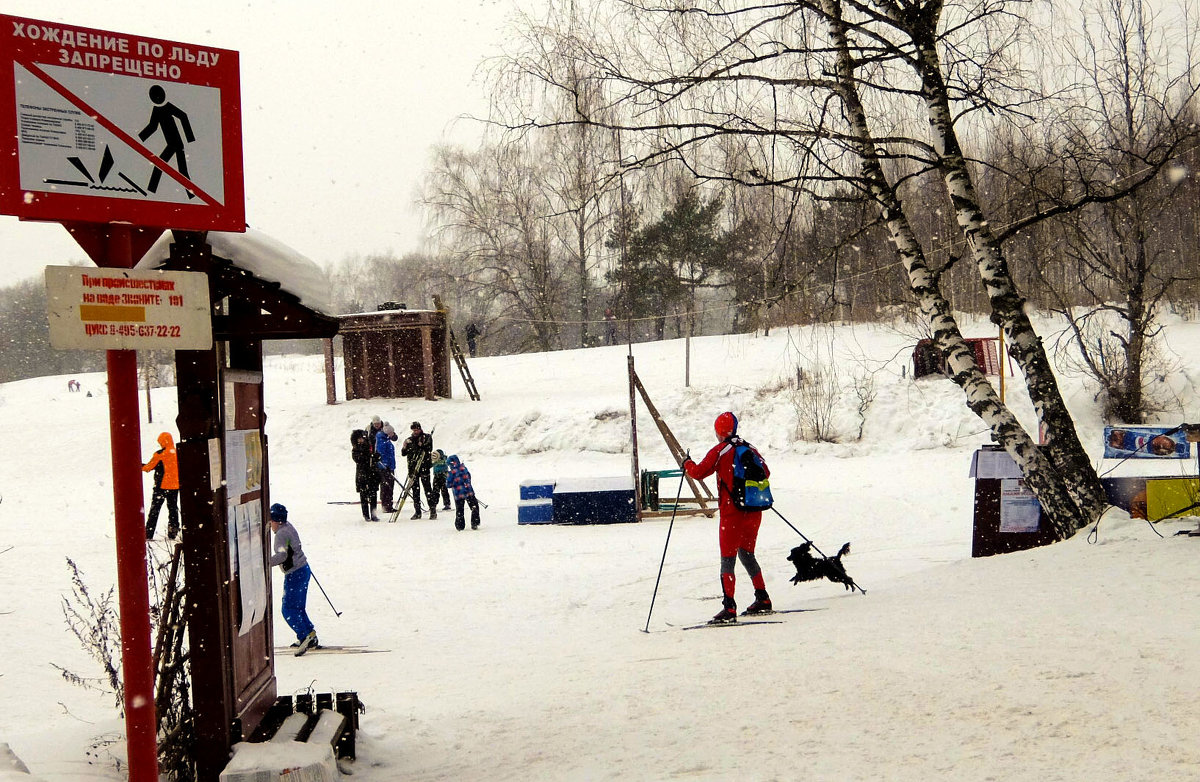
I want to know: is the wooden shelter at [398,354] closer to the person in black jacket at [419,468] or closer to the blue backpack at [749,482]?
the person in black jacket at [419,468]

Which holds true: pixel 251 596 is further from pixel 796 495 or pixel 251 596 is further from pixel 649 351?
pixel 649 351

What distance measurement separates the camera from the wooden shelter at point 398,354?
92.3 ft

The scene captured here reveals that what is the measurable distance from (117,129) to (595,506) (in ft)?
38.3

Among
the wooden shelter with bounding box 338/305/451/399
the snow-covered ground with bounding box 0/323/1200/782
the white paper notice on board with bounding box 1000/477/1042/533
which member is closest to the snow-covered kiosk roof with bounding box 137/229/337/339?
the snow-covered ground with bounding box 0/323/1200/782

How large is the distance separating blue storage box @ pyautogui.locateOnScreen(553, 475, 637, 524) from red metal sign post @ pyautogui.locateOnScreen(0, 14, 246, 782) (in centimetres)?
1114

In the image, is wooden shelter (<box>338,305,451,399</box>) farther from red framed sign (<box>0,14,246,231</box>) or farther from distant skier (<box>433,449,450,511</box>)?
red framed sign (<box>0,14,246,231</box>)

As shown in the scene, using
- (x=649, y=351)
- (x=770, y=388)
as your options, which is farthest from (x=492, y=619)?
(x=649, y=351)

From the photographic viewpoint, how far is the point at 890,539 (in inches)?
473

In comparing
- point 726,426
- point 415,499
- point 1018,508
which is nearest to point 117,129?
point 726,426

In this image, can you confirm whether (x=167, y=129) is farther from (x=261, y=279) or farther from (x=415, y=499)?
(x=415, y=499)

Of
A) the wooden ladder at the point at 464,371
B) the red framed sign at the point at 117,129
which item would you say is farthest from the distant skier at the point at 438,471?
the wooden ladder at the point at 464,371

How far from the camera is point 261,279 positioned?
4109mm

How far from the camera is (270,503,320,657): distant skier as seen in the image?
759cm

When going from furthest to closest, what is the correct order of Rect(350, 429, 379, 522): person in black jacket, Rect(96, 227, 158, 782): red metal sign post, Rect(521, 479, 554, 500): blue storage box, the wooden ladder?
1. the wooden ladder
2. Rect(350, 429, 379, 522): person in black jacket
3. Rect(521, 479, 554, 500): blue storage box
4. Rect(96, 227, 158, 782): red metal sign post
